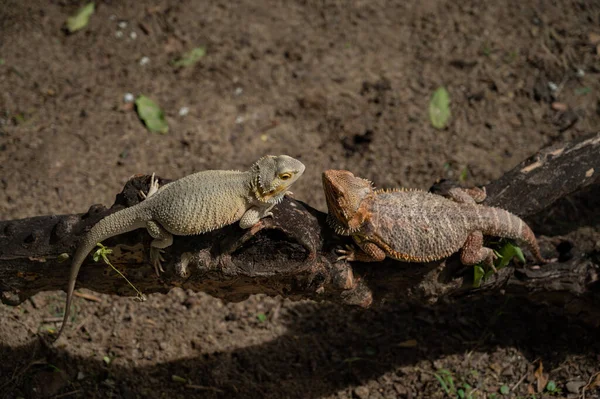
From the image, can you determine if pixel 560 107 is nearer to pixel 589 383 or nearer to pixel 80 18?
pixel 589 383

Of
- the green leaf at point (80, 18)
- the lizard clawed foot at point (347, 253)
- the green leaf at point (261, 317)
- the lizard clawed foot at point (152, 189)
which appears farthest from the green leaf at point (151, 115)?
the lizard clawed foot at point (347, 253)

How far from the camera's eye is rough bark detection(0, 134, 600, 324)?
3.36 m

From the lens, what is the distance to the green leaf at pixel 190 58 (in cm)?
682

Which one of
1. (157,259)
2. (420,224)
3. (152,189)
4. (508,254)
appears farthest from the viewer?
(508,254)

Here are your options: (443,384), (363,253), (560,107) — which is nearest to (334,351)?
(443,384)

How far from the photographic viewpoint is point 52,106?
6332mm

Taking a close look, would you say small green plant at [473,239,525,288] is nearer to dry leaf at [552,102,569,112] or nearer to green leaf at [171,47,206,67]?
dry leaf at [552,102,569,112]

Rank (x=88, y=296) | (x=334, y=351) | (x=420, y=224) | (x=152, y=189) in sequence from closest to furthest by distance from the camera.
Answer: (x=152, y=189) < (x=420, y=224) < (x=334, y=351) < (x=88, y=296)

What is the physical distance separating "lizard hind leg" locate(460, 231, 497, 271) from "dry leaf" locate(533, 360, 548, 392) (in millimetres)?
1438

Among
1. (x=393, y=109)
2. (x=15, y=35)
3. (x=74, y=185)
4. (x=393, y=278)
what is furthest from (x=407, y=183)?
(x=15, y=35)

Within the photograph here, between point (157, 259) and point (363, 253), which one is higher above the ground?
point (363, 253)

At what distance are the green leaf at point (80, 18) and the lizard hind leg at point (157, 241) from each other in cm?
474

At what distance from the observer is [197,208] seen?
3.28 metres

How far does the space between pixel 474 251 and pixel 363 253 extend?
852mm
